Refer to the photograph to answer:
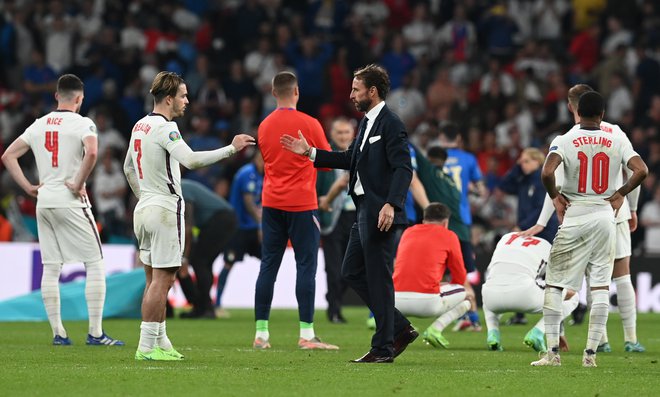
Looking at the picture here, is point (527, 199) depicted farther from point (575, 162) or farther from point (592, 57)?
point (592, 57)

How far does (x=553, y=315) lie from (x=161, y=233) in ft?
10.3

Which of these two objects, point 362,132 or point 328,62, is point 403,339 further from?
point 328,62

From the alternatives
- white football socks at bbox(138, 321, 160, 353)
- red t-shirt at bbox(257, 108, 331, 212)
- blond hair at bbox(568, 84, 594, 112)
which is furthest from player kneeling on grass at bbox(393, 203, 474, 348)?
white football socks at bbox(138, 321, 160, 353)

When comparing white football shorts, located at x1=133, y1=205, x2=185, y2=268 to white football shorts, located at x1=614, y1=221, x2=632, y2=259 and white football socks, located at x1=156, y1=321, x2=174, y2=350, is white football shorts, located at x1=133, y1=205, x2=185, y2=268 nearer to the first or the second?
white football socks, located at x1=156, y1=321, x2=174, y2=350

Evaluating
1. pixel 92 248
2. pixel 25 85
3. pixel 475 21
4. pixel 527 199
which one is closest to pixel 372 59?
pixel 475 21

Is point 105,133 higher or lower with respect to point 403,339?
higher

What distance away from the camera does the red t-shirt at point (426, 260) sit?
38.7ft

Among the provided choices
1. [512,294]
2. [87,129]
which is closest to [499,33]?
[512,294]

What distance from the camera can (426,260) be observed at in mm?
11789

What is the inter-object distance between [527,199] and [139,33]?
13.5 m

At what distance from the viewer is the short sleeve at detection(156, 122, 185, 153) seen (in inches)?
387

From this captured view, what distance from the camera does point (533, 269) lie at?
11.6 m

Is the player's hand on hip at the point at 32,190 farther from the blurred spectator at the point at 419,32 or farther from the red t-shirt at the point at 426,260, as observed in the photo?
the blurred spectator at the point at 419,32

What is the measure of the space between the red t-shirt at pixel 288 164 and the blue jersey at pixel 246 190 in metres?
5.78
